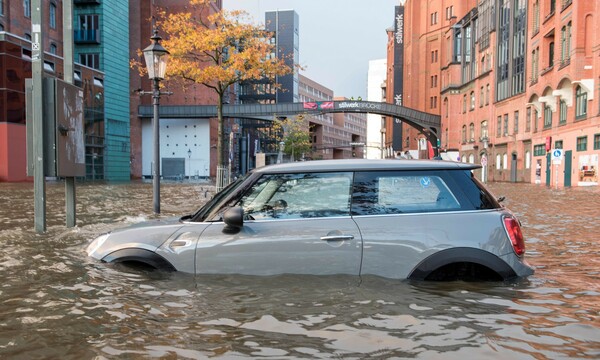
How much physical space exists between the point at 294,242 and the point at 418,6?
87.3 m

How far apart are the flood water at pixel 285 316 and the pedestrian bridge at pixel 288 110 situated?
187 ft

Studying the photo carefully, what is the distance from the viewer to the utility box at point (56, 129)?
8.16m

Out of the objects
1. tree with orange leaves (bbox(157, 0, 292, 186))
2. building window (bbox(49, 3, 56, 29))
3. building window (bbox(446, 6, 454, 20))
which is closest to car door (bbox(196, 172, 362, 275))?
tree with orange leaves (bbox(157, 0, 292, 186))

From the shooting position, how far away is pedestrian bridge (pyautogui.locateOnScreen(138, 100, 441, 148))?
201 ft

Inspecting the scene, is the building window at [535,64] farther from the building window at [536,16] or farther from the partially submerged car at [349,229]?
the partially submerged car at [349,229]

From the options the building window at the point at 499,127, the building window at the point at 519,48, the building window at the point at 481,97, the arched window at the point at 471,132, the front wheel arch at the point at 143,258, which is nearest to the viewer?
the front wheel arch at the point at 143,258

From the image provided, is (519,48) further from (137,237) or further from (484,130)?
(137,237)

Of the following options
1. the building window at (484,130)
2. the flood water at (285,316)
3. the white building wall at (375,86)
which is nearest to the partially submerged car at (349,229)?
the flood water at (285,316)

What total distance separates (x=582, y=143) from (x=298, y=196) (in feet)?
118

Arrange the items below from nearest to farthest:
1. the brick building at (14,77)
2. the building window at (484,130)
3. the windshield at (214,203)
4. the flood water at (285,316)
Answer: the flood water at (285,316) < the windshield at (214,203) < the brick building at (14,77) < the building window at (484,130)

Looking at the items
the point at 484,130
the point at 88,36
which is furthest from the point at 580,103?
the point at 88,36

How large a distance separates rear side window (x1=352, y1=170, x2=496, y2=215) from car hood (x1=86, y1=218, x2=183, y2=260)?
1799 millimetres

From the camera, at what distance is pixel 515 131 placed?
49.3 meters

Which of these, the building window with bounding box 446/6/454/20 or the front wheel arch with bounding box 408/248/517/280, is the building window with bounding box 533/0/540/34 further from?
the front wheel arch with bounding box 408/248/517/280
